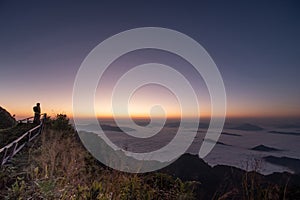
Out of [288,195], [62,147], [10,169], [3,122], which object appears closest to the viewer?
[288,195]

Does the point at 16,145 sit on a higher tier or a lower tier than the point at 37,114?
lower

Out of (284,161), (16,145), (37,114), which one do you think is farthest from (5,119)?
(284,161)

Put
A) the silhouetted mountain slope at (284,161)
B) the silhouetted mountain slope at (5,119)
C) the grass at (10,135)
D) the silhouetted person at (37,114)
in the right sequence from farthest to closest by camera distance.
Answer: the silhouetted mountain slope at (5,119) < the silhouetted person at (37,114) < the grass at (10,135) < the silhouetted mountain slope at (284,161)

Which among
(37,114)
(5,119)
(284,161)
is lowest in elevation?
(284,161)

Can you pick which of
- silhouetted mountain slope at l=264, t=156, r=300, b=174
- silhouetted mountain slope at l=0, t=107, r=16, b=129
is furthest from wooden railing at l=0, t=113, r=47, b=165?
silhouetted mountain slope at l=264, t=156, r=300, b=174

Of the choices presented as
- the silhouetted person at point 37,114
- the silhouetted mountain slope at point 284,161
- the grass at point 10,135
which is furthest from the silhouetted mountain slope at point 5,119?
the silhouetted mountain slope at point 284,161

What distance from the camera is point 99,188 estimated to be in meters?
4.24

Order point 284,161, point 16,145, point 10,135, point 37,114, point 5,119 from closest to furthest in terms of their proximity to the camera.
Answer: point 284,161
point 16,145
point 10,135
point 37,114
point 5,119

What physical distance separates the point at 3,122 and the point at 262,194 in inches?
954

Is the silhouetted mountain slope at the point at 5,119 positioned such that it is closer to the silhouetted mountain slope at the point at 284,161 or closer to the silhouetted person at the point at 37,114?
the silhouetted person at the point at 37,114

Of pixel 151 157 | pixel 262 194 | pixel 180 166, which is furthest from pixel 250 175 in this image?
pixel 180 166

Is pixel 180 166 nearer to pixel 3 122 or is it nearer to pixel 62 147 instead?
pixel 62 147

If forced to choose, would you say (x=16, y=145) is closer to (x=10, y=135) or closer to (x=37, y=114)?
(x=10, y=135)

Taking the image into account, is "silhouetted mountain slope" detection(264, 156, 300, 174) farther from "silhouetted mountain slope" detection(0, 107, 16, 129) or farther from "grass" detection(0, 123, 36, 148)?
A: "silhouetted mountain slope" detection(0, 107, 16, 129)
